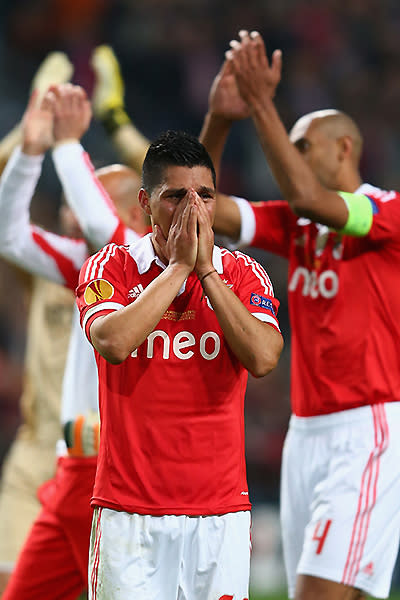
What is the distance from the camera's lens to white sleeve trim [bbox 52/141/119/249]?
157 inches

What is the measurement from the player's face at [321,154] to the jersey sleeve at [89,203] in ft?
3.17

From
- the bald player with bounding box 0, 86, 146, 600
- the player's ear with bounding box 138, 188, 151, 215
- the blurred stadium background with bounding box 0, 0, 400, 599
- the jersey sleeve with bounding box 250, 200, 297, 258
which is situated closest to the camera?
the player's ear with bounding box 138, 188, 151, 215

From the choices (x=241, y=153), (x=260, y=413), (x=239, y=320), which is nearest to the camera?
(x=239, y=320)

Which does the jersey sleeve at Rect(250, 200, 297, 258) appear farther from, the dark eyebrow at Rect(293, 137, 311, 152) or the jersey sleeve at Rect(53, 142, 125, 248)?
the jersey sleeve at Rect(53, 142, 125, 248)

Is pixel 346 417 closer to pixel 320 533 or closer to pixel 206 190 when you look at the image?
pixel 320 533

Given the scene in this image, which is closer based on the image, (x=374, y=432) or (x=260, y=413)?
(x=374, y=432)

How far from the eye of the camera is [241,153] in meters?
11.2

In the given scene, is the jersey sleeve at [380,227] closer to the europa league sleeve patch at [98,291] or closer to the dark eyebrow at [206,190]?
the dark eyebrow at [206,190]

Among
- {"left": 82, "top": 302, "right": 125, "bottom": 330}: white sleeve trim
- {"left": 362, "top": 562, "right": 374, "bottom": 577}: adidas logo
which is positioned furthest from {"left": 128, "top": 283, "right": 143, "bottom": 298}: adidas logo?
{"left": 362, "top": 562, "right": 374, "bottom": 577}: adidas logo

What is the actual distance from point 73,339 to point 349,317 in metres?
1.23

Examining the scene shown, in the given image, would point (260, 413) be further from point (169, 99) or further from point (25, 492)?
point (25, 492)

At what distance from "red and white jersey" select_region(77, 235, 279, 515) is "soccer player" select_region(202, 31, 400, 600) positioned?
43.9 inches

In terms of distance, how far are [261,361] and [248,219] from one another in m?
1.71

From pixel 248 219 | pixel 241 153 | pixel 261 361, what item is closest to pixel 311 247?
pixel 248 219
